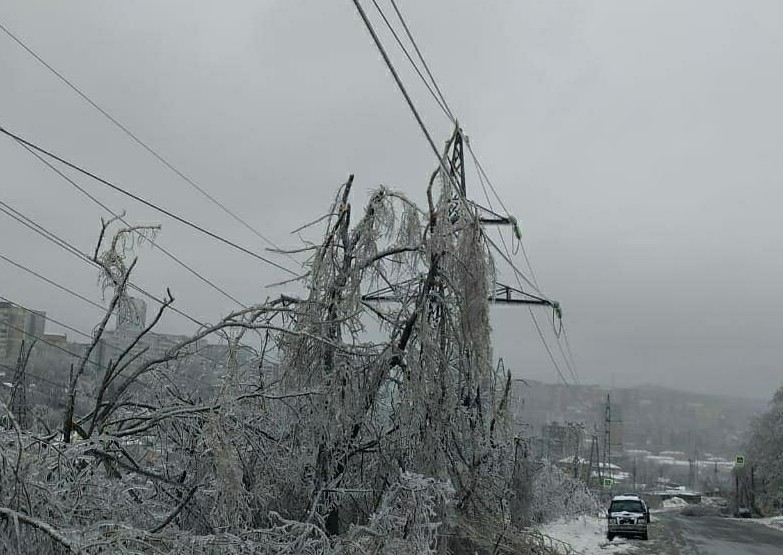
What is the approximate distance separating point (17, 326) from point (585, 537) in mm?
19855

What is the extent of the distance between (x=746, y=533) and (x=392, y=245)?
27490 mm

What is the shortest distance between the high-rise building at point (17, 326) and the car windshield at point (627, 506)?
19.4 metres

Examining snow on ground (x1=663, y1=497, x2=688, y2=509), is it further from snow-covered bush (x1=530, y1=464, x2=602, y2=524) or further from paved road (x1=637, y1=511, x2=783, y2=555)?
paved road (x1=637, y1=511, x2=783, y2=555)

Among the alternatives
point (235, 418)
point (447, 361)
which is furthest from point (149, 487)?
point (447, 361)

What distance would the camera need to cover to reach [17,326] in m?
16.6

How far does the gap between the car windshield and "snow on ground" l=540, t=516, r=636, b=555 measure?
977 mm

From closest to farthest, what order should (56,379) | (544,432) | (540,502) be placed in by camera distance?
(56,379) < (540,502) < (544,432)

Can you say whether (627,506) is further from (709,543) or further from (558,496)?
(558,496)

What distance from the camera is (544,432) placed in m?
35.0

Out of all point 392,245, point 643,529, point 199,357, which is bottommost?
point 643,529

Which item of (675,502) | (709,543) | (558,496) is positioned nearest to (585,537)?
(709,543)

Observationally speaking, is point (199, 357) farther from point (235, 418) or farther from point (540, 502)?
point (540, 502)

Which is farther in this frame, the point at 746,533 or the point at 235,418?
the point at 746,533

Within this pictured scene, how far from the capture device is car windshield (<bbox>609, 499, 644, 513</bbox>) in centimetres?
2744
